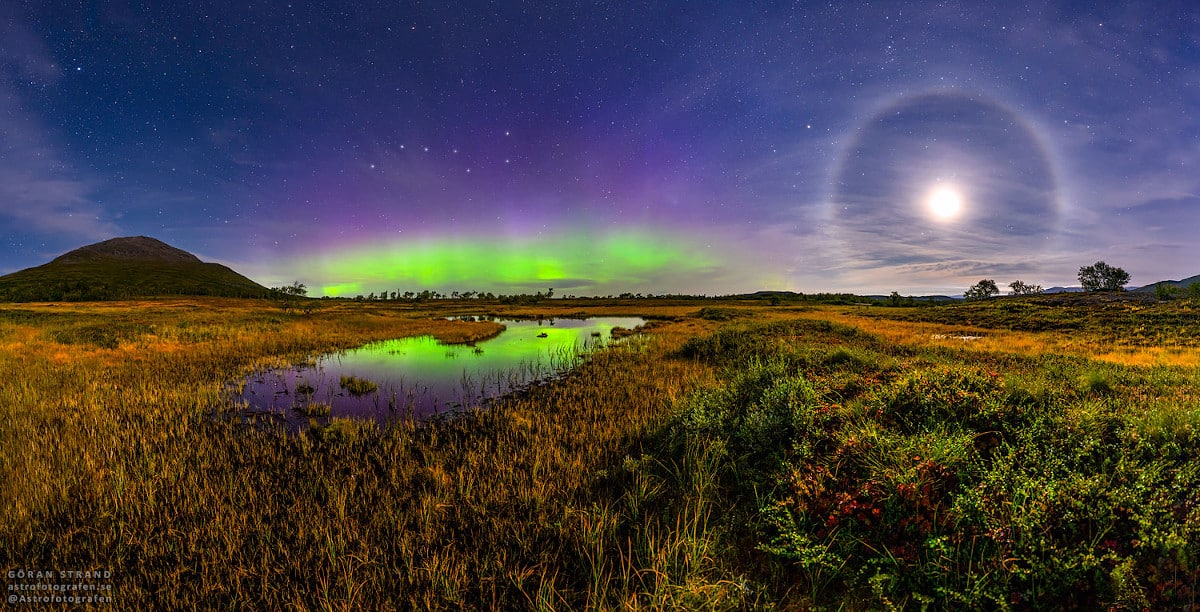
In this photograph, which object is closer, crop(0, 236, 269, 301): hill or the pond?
the pond

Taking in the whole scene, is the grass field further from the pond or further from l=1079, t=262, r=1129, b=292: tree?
l=1079, t=262, r=1129, b=292: tree

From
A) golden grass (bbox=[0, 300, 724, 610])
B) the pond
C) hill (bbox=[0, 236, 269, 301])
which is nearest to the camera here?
golden grass (bbox=[0, 300, 724, 610])

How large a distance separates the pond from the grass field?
150 centimetres

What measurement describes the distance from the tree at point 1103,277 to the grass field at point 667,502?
181 metres

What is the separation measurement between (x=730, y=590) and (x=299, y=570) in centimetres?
472

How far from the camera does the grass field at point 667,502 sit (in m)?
3.47

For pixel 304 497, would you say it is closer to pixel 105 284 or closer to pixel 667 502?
pixel 667 502

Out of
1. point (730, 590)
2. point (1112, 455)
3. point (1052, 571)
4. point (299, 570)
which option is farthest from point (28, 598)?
point (1112, 455)

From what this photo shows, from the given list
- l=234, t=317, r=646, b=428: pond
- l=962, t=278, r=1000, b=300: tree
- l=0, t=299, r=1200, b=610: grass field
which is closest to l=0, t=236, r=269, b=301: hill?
l=234, t=317, r=646, b=428: pond

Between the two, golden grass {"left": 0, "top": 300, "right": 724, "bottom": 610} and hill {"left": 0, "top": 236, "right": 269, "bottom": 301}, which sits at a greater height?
hill {"left": 0, "top": 236, "right": 269, "bottom": 301}

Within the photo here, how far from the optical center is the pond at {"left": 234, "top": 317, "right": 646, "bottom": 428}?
426 inches

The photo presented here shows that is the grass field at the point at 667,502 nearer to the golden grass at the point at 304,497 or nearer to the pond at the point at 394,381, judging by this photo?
the golden grass at the point at 304,497

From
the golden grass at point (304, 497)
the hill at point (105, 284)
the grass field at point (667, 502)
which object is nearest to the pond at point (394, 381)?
the golden grass at point (304, 497)

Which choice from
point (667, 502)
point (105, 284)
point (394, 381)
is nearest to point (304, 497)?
point (667, 502)
